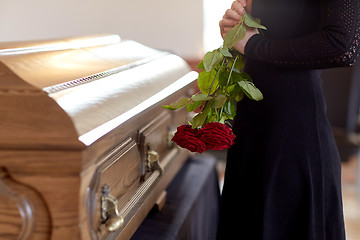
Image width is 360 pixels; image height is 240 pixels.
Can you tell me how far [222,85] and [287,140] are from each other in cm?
29

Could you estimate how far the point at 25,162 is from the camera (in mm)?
1062

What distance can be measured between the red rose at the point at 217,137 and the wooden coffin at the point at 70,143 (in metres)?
0.23

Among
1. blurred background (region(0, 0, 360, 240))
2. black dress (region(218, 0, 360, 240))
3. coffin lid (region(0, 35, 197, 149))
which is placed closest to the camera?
coffin lid (region(0, 35, 197, 149))

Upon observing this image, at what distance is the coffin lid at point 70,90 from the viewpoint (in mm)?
1033

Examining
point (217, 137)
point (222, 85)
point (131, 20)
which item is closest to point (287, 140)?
point (222, 85)

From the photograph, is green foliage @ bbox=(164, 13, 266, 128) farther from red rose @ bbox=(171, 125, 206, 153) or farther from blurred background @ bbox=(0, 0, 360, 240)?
blurred background @ bbox=(0, 0, 360, 240)

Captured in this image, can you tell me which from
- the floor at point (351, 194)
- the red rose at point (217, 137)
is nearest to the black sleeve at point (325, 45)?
the red rose at point (217, 137)

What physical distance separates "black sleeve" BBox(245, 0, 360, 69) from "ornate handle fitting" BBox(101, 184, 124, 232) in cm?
63

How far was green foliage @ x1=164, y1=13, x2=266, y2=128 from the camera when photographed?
1400 millimetres

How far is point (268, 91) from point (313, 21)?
0.86ft

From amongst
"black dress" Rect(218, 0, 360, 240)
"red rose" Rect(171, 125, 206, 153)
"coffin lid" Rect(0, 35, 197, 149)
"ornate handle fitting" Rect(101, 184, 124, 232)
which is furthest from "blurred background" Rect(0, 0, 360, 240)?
"ornate handle fitting" Rect(101, 184, 124, 232)

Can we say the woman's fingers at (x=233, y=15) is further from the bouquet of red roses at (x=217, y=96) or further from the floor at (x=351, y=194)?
the floor at (x=351, y=194)

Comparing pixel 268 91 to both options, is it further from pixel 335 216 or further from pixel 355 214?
pixel 355 214

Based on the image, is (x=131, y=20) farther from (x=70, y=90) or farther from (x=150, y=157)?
(x=70, y=90)
